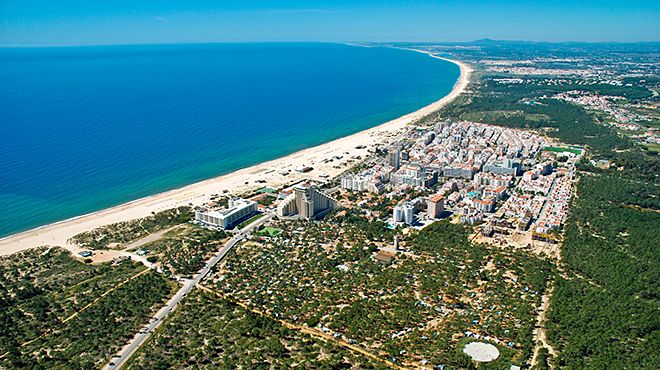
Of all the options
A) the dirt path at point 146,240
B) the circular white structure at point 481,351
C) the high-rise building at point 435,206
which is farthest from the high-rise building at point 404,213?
the dirt path at point 146,240

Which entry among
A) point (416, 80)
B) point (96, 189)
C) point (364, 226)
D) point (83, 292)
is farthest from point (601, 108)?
point (83, 292)

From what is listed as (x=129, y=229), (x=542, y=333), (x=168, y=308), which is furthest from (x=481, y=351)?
(x=129, y=229)

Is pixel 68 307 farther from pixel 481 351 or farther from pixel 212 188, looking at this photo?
pixel 212 188

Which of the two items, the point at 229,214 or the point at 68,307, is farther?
the point at 229,214

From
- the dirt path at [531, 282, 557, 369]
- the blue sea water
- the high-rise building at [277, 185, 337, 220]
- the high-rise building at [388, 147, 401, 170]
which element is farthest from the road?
the high-rise building at [388, 147, 401, 170]

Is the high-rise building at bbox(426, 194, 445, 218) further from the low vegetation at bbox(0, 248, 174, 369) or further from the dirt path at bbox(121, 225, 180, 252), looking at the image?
the low vegetation at bbox(0, 248, 174, 369)

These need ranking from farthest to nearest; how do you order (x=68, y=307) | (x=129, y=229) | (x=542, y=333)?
1. (x=129, y=229)
2. (x=68, y=307)
3. (x=542, y=333)

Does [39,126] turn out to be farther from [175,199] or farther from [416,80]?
[416,80]

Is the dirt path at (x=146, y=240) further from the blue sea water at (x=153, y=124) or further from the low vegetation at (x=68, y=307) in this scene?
the blue sea water at (x=153, y=124)
